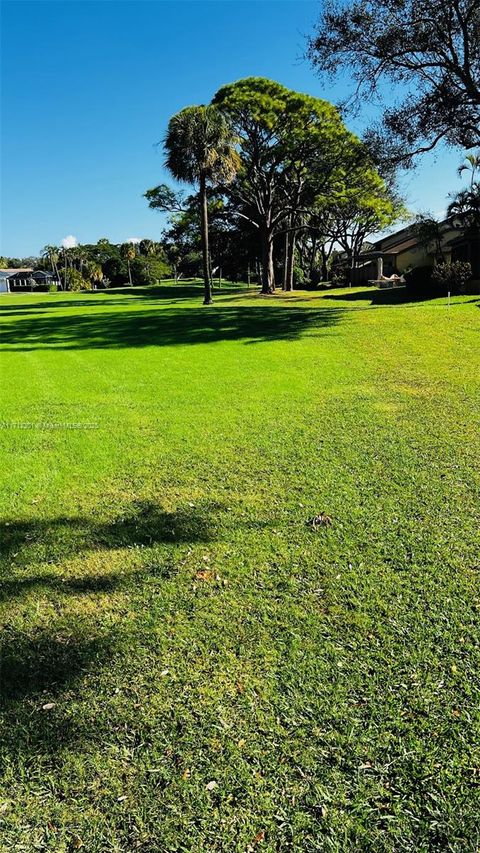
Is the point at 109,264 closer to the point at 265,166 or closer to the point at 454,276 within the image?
the point at 265,166

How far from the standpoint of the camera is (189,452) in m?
5.96

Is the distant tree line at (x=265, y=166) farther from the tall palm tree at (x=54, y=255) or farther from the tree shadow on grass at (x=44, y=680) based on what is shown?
the tall palm tree at (x=54, y=255)

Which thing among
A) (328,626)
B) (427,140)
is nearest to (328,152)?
(427,140)

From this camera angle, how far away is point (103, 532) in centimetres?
419

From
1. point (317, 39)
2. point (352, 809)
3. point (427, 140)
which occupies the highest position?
point (317, 39)

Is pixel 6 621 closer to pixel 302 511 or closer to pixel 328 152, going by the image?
pixel 302 511

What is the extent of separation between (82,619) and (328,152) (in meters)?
31.7

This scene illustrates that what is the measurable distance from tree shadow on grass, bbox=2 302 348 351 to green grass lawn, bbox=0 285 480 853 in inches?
290

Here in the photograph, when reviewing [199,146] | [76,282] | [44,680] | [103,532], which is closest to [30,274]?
[76,282]

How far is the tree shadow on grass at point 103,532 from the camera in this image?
12.9ft

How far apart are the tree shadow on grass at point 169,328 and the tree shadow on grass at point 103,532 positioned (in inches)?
369

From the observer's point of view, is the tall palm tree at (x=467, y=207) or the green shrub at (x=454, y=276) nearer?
the green shrub at (x=454, y=276)

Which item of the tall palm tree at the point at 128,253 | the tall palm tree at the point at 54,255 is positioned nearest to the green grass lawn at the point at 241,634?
the tall palm tree at the point at 128,253

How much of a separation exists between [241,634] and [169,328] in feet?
46.9
